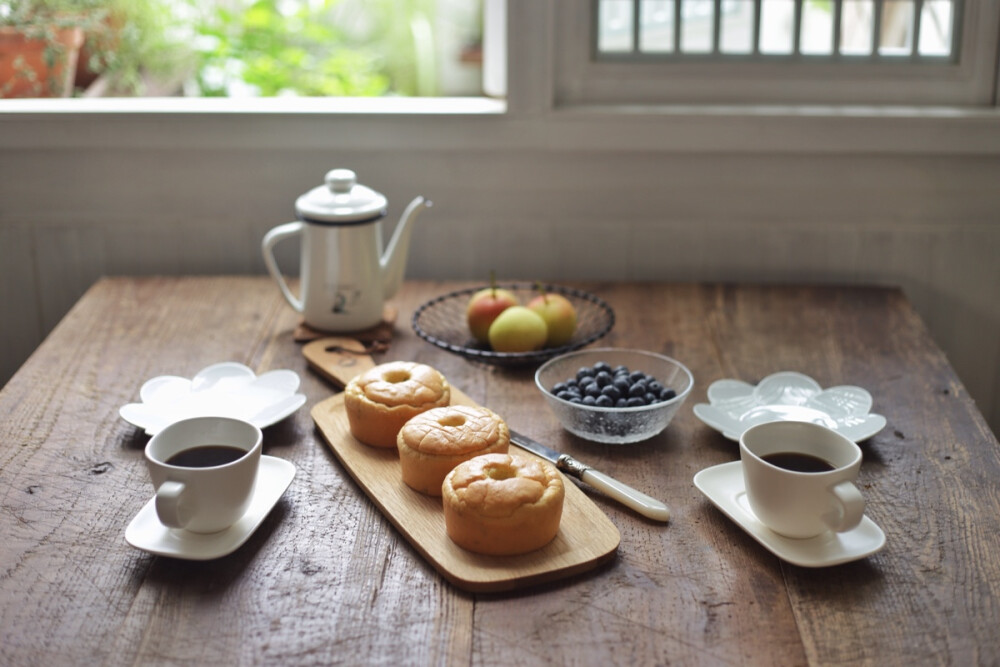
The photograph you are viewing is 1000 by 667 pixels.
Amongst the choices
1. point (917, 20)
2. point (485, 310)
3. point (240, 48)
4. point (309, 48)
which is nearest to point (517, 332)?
point (485, 310)

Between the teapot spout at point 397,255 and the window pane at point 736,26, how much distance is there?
678 millimetres

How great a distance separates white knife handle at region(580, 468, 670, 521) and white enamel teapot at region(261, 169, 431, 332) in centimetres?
58

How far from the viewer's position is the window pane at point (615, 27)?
181cm

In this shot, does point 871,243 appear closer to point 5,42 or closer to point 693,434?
point 693,434

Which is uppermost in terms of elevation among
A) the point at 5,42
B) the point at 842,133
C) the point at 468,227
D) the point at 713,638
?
the point at 5,42

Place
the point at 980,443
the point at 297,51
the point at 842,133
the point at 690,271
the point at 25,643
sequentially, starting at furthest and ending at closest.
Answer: the point at 297,51
the point at 690,271
the point at 842,133
the point at 980,443
the point at 25,643

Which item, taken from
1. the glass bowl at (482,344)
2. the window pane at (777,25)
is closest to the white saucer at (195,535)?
the glass bowl at (482,344)

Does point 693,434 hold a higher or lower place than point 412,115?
lower

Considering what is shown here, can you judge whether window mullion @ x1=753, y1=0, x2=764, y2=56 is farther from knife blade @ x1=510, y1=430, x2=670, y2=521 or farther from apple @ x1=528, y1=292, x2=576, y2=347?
knife blade @ x1=510, y1=430, x2=670, y2=521

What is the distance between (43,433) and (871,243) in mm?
1439

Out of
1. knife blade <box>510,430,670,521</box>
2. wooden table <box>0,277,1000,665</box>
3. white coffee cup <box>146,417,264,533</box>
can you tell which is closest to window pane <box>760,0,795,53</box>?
wooden table <box>0,277,1000,665</box>

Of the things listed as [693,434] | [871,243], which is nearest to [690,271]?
[871,243]

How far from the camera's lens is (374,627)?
2.81 ft

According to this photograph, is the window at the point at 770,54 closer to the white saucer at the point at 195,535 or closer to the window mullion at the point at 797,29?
the window mullion at the point at 797,29
